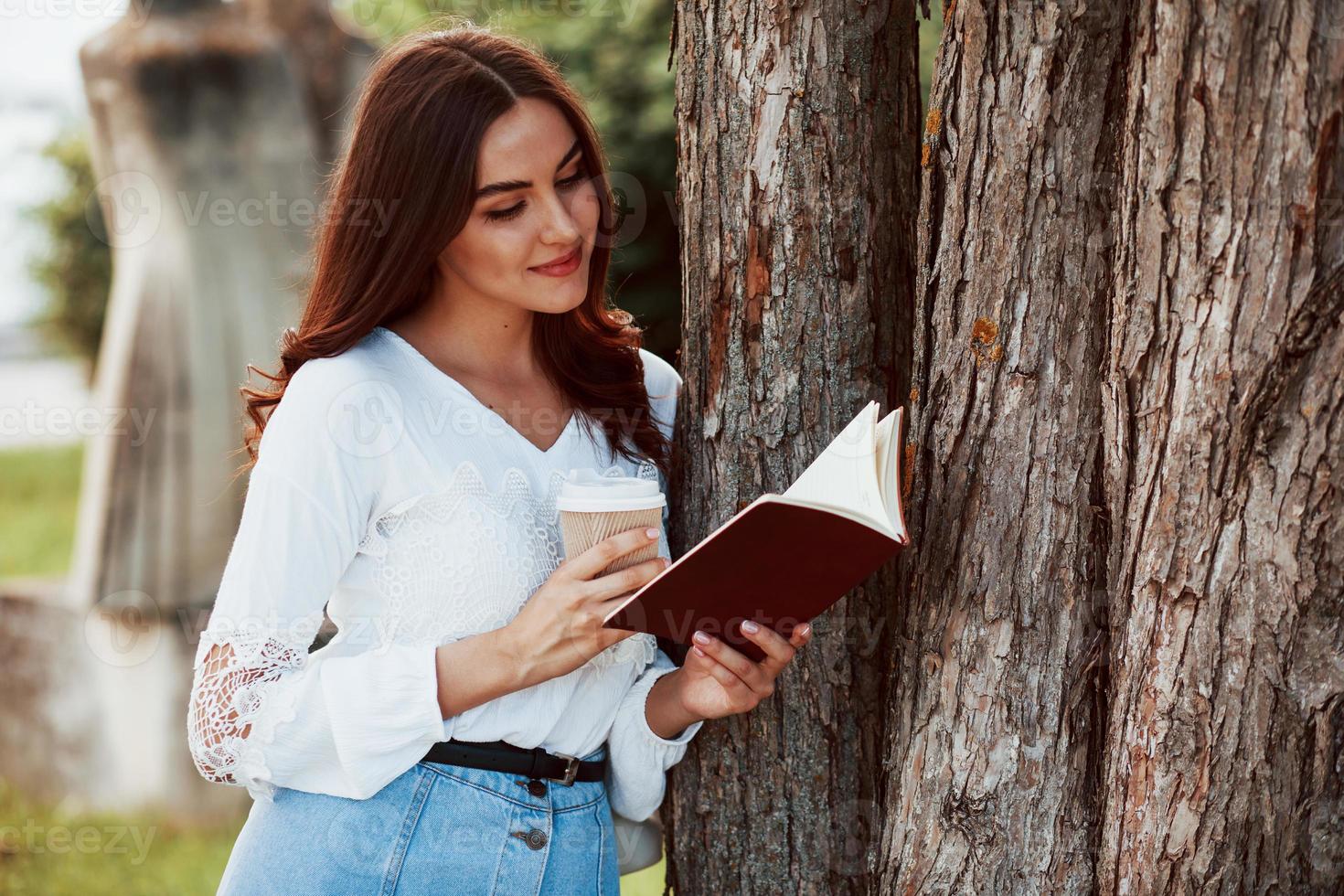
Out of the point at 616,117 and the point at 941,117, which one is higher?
the point at 616,117

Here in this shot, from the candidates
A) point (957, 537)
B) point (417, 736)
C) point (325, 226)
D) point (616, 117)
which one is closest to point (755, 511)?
point (957, 537)

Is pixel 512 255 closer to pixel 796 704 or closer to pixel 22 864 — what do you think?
pixel 796 704

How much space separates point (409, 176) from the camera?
1.81 meters

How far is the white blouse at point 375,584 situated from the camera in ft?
5.41

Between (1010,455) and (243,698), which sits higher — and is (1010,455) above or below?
above

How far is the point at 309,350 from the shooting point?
1.81 metres

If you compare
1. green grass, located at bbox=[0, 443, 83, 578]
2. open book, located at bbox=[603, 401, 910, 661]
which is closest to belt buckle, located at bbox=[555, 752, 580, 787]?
open book, located at bbox=[603, 401, 910, 661]

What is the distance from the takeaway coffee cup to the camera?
1577mm

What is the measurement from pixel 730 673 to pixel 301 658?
61 cm

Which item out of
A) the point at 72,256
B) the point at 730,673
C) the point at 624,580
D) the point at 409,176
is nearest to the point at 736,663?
the point at 730,673

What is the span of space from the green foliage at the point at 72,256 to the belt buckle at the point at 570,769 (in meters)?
8.78

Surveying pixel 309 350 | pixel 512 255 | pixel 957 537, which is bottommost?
pixel 957 537

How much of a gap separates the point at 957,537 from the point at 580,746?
0.66 metres

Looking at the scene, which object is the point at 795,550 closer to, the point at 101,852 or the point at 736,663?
the point at 736,663
